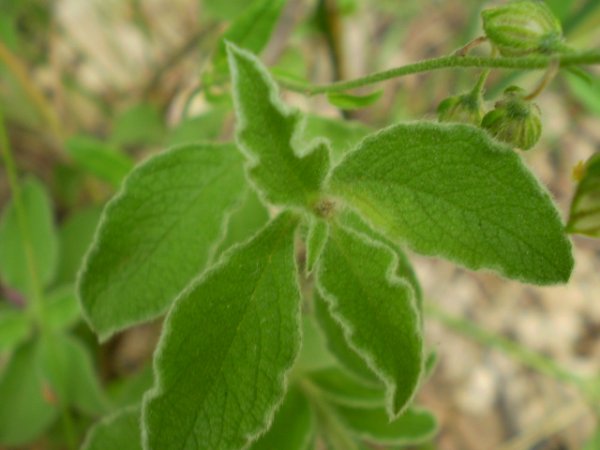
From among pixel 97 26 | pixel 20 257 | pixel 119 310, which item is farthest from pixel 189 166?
pixel 97 26

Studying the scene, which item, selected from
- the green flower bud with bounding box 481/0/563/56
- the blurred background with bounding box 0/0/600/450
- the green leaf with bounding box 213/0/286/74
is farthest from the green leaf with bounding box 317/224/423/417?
the blurred background with bounding box 0/0/600/450

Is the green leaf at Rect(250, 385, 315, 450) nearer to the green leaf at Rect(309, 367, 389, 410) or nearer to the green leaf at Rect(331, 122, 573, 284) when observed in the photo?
the green leaf at Rect(309, 367, 389, 410)

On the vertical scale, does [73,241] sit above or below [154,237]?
above

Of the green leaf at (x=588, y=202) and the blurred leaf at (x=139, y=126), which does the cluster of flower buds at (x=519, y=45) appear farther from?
the blurred leaf at (x=139, y=126)

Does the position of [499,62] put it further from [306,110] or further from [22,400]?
[22,400]

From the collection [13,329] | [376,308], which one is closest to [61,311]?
[13,329]
